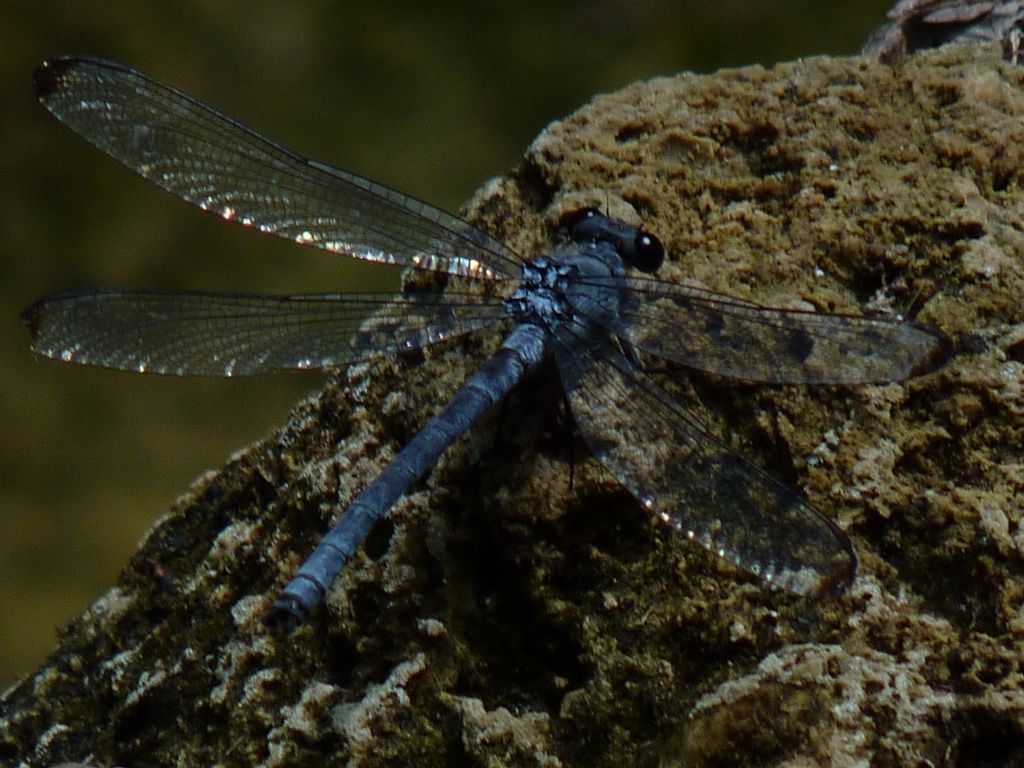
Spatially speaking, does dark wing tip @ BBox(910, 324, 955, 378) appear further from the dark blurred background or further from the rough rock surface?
the dark blurred background

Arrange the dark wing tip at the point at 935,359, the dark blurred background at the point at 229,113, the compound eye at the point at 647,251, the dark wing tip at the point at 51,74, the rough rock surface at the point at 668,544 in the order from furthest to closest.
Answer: the dark blurred background at the point at 229,113
the dark wing tip at the point at 51,74
the compound eye at the point at 647,251
the dark wing tip at the point at 935,359
the rough rock surface at the point at 668,544

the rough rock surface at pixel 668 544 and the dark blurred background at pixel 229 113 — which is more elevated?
the dark blurred background at pixel 229 113

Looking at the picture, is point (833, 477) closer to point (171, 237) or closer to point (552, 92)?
point (171, 237)

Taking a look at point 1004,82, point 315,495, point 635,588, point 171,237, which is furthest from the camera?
point 171,237

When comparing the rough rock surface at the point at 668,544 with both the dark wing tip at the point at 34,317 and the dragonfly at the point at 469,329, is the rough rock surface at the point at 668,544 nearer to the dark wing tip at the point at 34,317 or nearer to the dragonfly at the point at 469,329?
the dragonfly at the point at 469,329

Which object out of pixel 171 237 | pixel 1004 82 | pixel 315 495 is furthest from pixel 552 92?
pixel 315 495

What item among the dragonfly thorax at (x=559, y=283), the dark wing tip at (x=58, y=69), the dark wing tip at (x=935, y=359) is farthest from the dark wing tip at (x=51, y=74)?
the dark wing tip at (x=935, y=359)
